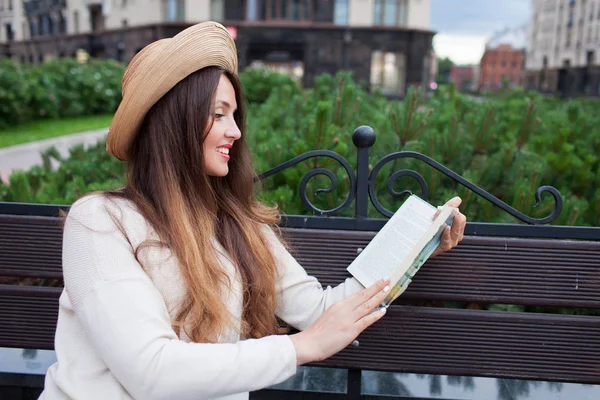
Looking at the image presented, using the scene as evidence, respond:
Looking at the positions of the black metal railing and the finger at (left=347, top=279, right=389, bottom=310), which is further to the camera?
the black metal railing

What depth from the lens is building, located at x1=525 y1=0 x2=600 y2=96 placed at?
132 ft

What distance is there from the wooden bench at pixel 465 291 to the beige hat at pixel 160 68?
72cm

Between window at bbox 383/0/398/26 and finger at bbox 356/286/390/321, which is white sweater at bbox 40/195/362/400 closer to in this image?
finger at bbox 356/286/390/321

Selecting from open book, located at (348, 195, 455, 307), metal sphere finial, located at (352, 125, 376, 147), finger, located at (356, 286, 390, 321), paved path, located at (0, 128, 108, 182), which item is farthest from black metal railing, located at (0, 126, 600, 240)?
paved path, located at (0, 128, 108, 182)

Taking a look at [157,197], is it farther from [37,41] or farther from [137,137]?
[37,41]

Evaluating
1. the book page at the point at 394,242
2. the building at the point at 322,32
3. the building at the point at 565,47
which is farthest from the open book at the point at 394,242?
the building at the point at 565,47

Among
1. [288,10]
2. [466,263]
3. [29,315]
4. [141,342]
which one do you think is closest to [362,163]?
[466,263]

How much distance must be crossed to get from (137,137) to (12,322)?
1.06 meters

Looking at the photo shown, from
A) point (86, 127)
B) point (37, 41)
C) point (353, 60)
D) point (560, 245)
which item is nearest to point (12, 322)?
point (560, 245)

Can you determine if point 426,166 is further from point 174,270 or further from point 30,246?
point 30,246

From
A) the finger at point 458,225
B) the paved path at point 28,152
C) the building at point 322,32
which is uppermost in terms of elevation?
the building at point 322,32

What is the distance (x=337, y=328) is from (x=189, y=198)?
49 centimetres

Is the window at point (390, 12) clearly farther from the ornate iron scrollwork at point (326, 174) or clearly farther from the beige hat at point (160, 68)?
the beige hat at point (160, 68)

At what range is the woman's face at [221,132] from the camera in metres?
1.50
